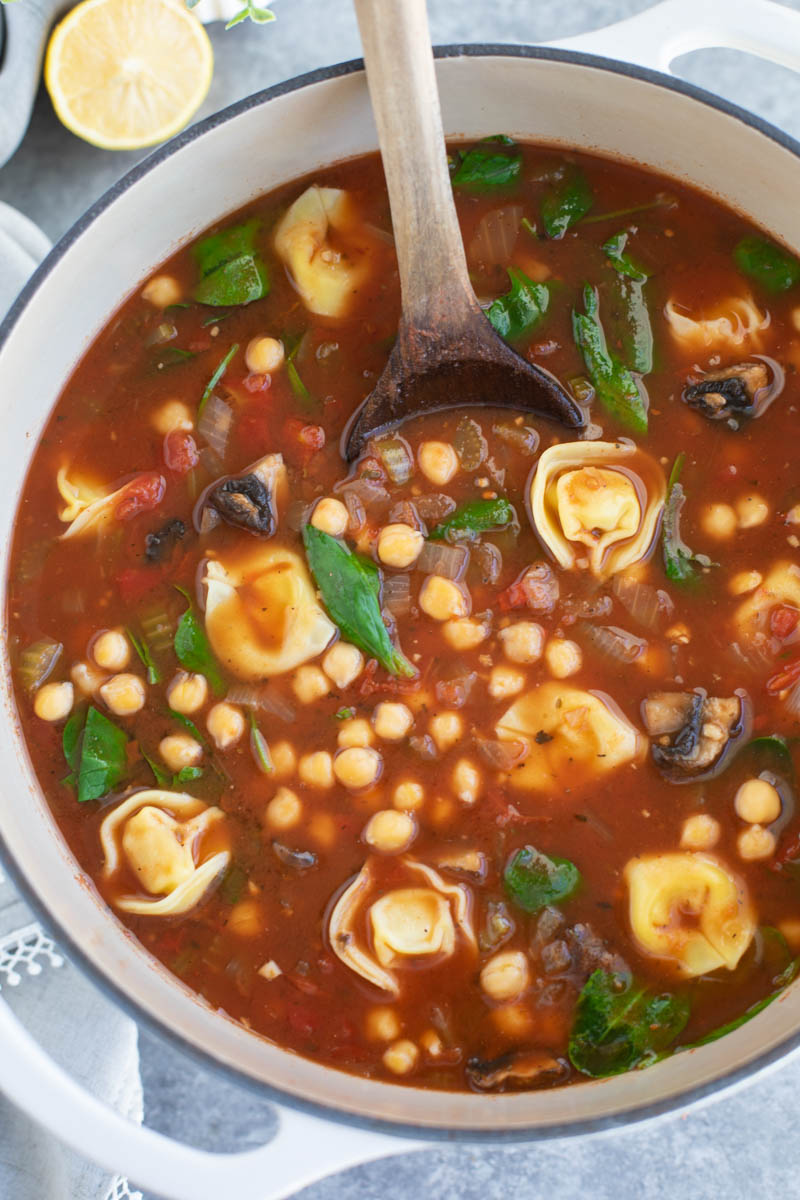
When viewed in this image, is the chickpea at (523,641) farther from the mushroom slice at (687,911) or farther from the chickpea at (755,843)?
the chickpea at (755,843)

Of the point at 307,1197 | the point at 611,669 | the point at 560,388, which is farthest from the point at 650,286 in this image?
the point at 307,1197

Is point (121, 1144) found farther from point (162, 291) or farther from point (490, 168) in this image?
point (490, 168)

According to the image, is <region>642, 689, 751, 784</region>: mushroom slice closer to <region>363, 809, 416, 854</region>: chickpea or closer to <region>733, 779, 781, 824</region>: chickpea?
<region>733, 779, 781, 824</region>: chickpea

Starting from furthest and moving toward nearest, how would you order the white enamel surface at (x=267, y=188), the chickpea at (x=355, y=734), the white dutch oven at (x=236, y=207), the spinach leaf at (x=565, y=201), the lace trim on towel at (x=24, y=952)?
the lace trim on towel at (x=24, y=952)
the spinach leaf at (x=565, y=201)
the chickpea at (x=355, y=734)
the white enamel surface at (x=267, y=188)
the white dutch oven at (x=236, y=207)

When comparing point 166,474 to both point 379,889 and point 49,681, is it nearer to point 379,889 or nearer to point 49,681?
point 49,681

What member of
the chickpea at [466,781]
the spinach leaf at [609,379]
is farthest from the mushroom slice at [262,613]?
the spinach leaf at [609,379]

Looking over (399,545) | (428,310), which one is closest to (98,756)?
(399,545)
